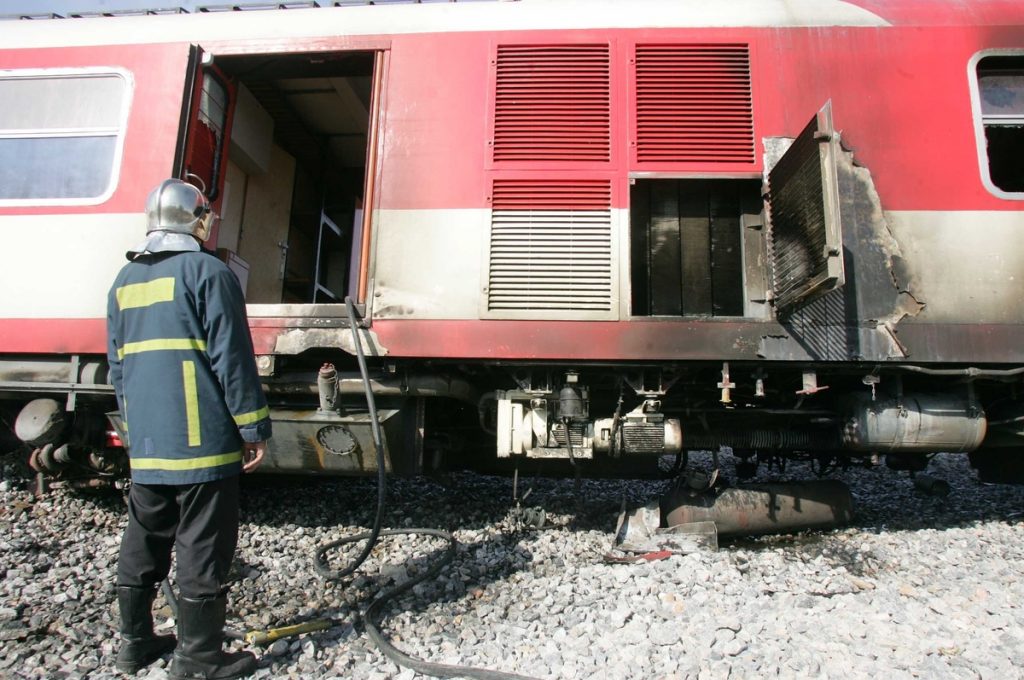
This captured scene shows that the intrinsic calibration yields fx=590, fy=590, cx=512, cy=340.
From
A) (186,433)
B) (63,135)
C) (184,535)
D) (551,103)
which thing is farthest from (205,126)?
(184,535)

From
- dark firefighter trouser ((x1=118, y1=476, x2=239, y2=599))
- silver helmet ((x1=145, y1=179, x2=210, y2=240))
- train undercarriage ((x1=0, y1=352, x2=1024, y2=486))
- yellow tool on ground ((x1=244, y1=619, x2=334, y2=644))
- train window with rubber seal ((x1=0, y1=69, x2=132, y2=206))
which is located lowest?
yellow tool on ground ((x1=244, y1=619, x2=334, y2=644))

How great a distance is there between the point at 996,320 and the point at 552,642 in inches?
119

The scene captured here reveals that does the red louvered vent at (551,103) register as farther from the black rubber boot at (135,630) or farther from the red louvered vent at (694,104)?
the black rubber boot at (135,630)

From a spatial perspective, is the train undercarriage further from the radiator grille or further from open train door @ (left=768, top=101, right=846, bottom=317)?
open train door @ (left=768, top=101, right=846, bottom=317)

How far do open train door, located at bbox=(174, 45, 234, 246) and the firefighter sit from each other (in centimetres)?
151

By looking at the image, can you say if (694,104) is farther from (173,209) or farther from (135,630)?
(135,630)

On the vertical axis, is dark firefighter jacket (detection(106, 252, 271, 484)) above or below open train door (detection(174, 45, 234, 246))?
below

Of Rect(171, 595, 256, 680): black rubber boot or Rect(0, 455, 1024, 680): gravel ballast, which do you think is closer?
Rect(171, 595, 256, 680): black rubber boot

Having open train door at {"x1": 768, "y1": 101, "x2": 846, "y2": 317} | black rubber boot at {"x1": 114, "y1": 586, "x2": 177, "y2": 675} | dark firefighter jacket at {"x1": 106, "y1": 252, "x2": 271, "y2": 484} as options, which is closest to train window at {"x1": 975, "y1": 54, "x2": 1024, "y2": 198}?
open train door at {"x1": 768, "y1": 101, "x2": 846, "y2": 317}

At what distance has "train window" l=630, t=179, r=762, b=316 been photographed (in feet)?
12.5

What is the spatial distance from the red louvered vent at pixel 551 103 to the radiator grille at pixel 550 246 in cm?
23

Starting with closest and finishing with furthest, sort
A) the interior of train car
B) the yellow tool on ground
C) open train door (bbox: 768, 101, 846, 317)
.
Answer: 1. the yellow tool on ground
2. open train door (bbox: 768, 101, 846, 317)
3. the interior of train car

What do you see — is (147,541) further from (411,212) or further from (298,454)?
(411,212)

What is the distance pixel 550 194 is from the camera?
356 cm
